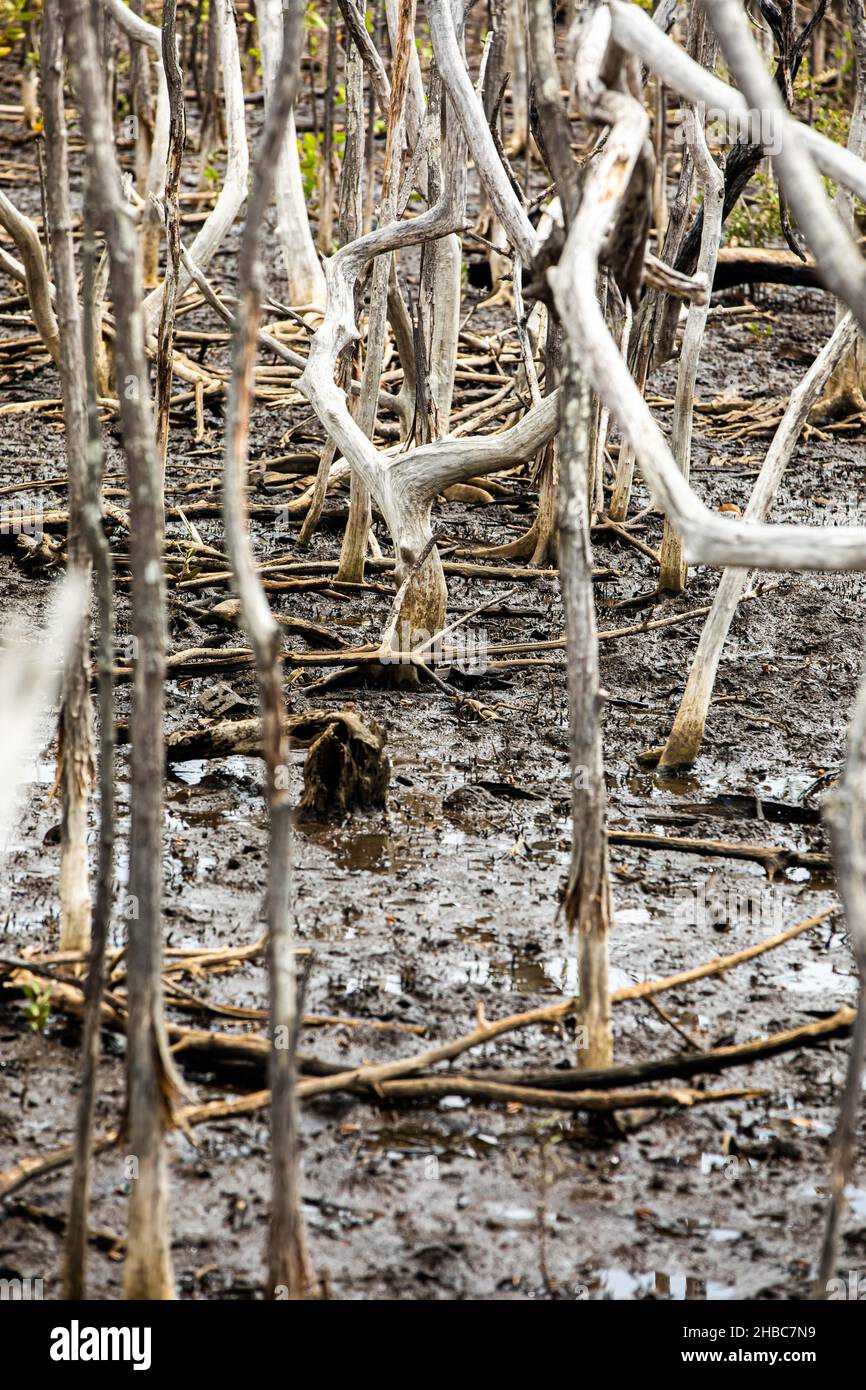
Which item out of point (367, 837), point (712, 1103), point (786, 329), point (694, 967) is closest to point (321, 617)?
point (367, 837)

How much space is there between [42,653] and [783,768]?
2.68 meters

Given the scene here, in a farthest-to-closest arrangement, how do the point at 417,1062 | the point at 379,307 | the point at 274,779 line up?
the point at 379,307
the point at 417,1062
the point at 274,779

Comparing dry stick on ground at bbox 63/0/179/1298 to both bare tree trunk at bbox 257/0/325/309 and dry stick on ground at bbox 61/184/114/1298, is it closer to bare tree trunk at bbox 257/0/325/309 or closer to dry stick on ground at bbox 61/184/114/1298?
dry stick on ground at bbox 61/184/114/1298

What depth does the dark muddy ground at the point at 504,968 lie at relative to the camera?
2.64 metres

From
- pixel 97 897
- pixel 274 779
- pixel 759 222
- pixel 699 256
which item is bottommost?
pixel 97 897

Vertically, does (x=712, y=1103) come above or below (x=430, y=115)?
below

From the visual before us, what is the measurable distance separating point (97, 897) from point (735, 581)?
272 centimetres

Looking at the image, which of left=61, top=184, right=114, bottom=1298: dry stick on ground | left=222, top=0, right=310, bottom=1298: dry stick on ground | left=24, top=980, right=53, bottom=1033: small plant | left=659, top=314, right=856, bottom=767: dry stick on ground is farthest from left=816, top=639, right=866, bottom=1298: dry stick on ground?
left=659, top=314, right=856, bottom=767: dry stick on ground

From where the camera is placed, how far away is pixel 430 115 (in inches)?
222

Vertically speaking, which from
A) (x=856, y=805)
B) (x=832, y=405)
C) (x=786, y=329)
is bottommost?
(x=856, y=805)

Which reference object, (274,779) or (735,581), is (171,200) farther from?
(274,779)

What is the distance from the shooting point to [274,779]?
→ 220cm

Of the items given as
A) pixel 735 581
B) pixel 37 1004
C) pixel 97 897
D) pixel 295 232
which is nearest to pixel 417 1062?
pixel 37 1004

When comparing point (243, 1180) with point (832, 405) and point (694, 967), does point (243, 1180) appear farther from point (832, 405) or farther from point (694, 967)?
point (832, 405)
